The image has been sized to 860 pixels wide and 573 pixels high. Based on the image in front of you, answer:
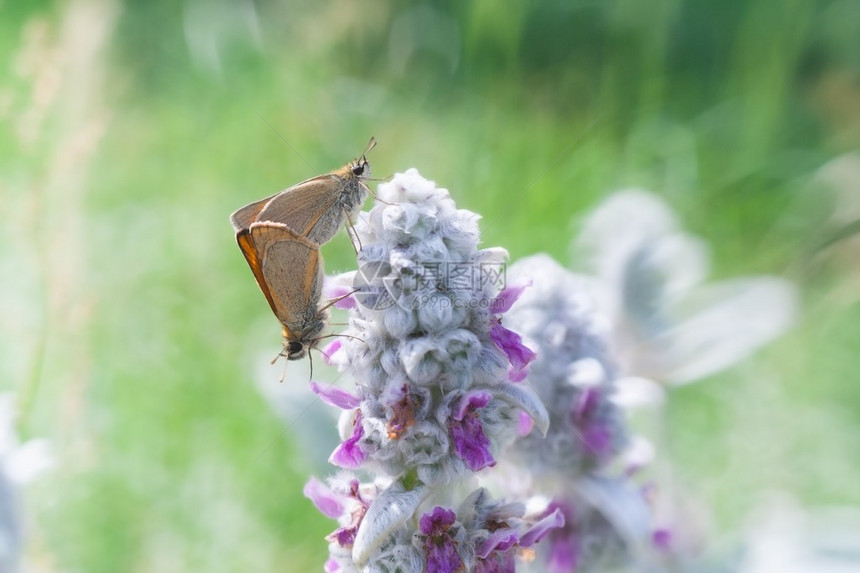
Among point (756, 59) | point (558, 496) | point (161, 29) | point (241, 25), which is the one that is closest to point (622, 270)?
point (558, 496)

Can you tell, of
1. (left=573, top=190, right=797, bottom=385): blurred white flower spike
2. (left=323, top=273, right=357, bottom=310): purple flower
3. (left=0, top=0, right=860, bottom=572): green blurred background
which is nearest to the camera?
(left=323, top=273, right=357, bottom=310): purple flower

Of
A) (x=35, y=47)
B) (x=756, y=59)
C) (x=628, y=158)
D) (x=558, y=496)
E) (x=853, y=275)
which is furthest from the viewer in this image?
(x=756, y=59)

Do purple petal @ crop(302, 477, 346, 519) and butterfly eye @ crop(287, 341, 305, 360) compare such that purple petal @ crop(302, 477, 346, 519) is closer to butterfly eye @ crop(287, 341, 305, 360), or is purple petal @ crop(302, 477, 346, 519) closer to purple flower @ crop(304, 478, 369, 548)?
purple flower @ crop(304, 478, 369, 548)

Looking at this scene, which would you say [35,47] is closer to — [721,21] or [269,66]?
[269,66]

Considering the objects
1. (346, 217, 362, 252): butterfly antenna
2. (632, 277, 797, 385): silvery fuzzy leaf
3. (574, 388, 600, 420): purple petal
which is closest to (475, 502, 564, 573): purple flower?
(574, 388, 600, 420): purple petal

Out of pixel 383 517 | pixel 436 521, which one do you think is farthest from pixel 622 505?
pixel 383 517

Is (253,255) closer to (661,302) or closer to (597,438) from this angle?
(597,438)

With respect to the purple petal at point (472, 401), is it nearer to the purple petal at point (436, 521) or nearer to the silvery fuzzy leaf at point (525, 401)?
the silvery fuzzy leaf at point (525, 401)
